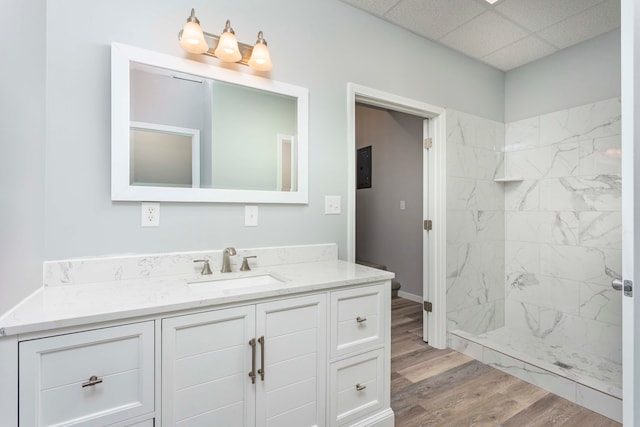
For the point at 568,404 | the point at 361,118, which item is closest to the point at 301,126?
the point at 568,404

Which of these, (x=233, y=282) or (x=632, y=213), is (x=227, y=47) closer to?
(x=233, y=282)

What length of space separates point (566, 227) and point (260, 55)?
2.75m

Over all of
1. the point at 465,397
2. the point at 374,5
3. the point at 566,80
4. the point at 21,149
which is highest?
the point at 374,5

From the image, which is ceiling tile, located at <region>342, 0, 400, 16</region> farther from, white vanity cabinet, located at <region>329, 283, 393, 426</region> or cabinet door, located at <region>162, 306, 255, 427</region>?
cabinet door, located at <region>162, 306, 255, 427</region>

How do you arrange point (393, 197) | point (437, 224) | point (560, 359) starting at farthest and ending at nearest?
point (393, 197) → point (437, 224) → point (560, 359)

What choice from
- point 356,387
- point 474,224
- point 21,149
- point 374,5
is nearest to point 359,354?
point 356,387

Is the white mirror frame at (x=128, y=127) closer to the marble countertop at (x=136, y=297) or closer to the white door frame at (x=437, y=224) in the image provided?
the marble countertop at (x=136, y=297)

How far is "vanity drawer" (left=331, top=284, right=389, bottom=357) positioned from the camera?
54.3 inches

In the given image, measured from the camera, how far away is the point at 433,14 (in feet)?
6.91

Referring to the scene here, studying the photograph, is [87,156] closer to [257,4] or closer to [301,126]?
[301,126]

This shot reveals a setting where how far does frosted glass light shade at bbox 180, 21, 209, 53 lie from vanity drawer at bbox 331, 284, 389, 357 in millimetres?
1328

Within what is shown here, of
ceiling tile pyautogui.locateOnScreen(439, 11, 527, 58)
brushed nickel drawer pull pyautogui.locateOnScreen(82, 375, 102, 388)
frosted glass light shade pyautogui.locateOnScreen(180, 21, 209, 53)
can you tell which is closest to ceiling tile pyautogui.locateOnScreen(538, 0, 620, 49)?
ceiling tile pyautogui.locateOnScreen(439, 11, 527, 58)

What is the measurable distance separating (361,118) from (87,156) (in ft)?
12.8

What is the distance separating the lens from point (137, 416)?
0.97m
